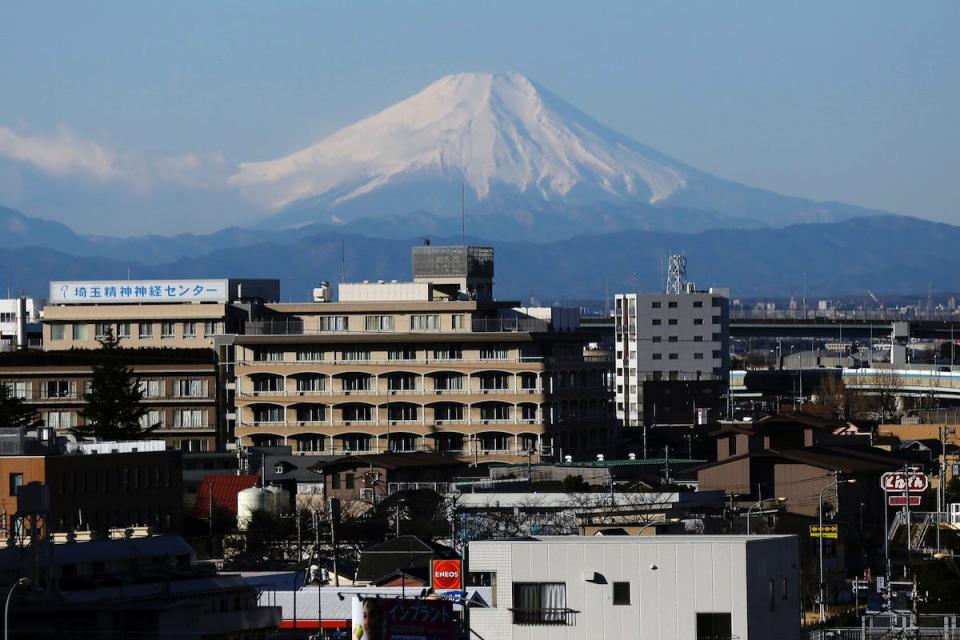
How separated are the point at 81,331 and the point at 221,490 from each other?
32.4 m

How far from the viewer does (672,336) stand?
17312cm

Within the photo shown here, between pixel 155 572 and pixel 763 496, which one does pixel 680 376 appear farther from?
pixel 155 572

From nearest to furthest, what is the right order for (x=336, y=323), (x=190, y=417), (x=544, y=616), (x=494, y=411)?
(x=544, y=616)
(x=494, y=411)
(x=190, y=417)
(x=336, y=323)

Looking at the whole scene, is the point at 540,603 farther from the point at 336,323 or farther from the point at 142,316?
the point at 142,316

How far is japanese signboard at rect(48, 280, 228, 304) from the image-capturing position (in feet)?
360

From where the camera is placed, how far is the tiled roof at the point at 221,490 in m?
76.1

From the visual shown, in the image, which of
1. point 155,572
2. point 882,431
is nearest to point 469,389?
point 882,431

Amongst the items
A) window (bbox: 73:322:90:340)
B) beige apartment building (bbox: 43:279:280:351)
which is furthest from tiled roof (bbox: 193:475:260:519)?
window (bbox: 73:322:90:340)

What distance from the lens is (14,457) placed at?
6425cm

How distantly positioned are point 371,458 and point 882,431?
27.1 m

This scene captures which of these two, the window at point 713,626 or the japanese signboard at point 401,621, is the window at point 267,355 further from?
the japanese signboard at point 401,621

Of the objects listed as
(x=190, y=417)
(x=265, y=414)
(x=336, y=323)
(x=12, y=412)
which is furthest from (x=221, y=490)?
(x=336, y=323)

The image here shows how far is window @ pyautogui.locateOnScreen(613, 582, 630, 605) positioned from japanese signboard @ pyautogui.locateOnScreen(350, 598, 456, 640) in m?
5.14

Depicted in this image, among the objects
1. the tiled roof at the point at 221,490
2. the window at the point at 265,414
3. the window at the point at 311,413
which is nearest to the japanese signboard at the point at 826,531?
the tiled roof at the point at 221,490
